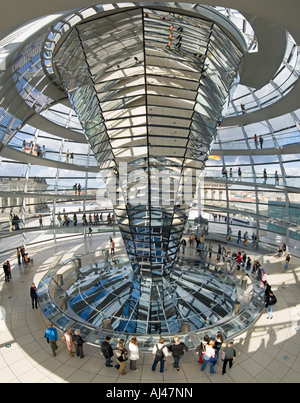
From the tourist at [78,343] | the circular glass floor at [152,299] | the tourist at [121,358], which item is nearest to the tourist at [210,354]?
the tourist at [121,358]

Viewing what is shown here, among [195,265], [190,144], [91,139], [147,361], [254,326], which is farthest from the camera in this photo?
[195,265]

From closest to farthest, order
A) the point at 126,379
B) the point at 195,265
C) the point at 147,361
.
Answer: the point at 126,379 → the point at 147,361 → the point at 195,265

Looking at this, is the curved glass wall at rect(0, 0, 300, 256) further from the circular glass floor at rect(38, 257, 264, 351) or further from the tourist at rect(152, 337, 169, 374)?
the tourist at rect(152, 337, 169, 374)

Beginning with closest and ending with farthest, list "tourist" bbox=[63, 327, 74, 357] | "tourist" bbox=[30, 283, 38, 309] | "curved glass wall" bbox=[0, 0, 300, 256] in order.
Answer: "tourist" bbox=[63, 327, 74, 357] → "curved glass wall" bbox=[0, 0, 300, 256] → "tourist" bbox=[30, 283, 38, 309]

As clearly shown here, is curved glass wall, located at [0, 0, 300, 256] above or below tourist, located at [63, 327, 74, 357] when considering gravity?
above

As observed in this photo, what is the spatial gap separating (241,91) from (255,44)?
39.1 feet

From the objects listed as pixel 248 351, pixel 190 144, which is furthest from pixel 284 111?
pixel 248 351

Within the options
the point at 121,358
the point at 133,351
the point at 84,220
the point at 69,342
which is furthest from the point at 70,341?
the point at 84,220

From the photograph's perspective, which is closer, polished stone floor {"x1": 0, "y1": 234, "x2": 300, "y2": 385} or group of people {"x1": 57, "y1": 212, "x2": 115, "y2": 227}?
polished stone floor {"x1": 0, "y1": 234, "x2": 300, "y2": 385}

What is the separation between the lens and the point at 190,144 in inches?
443

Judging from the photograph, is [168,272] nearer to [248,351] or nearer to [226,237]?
[248,351]

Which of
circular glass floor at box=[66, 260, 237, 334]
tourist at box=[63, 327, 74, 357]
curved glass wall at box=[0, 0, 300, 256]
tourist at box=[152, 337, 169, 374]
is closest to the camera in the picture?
tourist at box=[152, 337, 169, 374]

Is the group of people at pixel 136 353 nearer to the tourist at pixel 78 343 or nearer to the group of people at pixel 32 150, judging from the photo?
the tourist at pixel 78 343

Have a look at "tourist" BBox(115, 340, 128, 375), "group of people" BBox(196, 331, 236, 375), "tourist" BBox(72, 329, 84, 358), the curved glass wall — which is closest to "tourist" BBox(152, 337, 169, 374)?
"tourist" BBox(115, 340, 128, 375)
